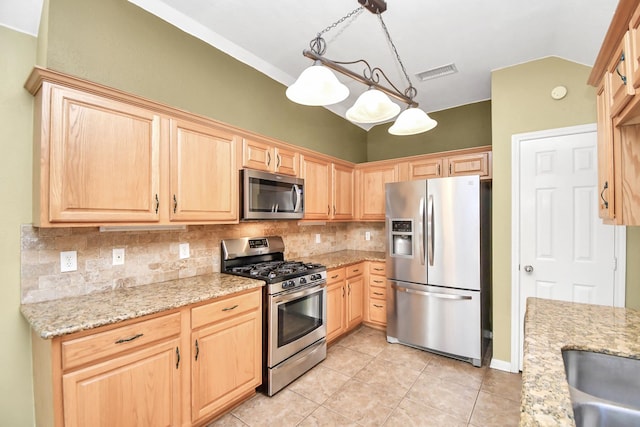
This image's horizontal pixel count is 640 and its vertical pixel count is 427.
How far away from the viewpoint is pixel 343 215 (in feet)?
13.0

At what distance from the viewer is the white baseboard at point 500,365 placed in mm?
2822

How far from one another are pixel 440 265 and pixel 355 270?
1.01 m

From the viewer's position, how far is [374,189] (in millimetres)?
4094

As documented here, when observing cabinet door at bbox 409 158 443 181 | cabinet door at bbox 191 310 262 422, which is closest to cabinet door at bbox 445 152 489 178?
cabinet door at bbox 409 158 443 181

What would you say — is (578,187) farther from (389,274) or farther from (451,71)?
(389,274)

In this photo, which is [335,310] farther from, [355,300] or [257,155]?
[257,155]

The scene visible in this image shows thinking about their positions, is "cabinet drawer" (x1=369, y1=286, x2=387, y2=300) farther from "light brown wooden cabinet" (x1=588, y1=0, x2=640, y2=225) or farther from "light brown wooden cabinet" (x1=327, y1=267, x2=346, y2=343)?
"light brown wooden cabinet" (x1=588, y1=0, x2=640, y2=225)

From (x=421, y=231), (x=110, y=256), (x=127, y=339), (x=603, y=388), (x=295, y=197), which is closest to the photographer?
(x=603, y=388)

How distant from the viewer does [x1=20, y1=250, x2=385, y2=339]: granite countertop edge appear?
4.71 feet

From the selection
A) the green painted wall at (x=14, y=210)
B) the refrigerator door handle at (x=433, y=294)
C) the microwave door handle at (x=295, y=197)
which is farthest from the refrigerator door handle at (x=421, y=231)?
the green painted wall at (x=14, y=210)

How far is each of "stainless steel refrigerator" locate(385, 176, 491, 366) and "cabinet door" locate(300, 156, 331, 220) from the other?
74 cm

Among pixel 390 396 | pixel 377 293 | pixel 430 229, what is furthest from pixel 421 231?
pixel 390 396

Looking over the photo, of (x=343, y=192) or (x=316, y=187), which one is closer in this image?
(x=316, y=187)

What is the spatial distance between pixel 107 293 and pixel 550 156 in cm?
371
